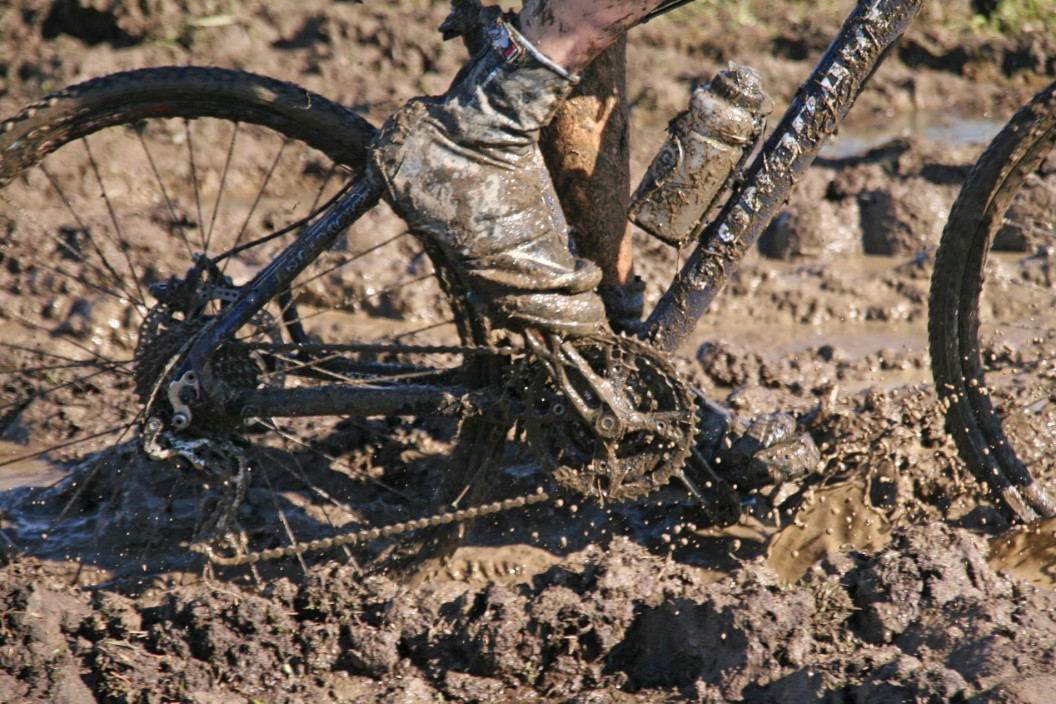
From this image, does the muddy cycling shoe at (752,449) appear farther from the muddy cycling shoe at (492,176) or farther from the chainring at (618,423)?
the muddy cycling shoe at (492,176)

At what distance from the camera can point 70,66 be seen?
19.1 ft

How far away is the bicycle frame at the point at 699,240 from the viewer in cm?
269

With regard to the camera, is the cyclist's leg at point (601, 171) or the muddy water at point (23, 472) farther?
the muddy water at point (23, 472)

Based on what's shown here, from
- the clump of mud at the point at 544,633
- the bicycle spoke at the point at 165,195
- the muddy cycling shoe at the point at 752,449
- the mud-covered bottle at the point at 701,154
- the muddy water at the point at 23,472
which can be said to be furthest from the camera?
the muddy water at the point at 23,472

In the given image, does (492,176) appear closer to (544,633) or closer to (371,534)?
(371,534)

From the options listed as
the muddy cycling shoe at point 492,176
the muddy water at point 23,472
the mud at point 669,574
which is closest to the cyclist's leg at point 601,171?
the muddy cycling shoe at point 492,176

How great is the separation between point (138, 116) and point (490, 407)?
4.14 ft

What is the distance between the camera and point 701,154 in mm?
2670

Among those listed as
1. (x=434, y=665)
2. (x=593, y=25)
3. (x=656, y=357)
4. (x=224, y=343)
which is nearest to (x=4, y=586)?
(x=224, y=343)

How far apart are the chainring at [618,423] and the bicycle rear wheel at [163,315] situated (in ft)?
1.10

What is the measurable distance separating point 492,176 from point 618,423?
0.75 meters

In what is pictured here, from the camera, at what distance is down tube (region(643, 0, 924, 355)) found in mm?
2715

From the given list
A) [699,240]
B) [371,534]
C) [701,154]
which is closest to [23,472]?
[371,534]

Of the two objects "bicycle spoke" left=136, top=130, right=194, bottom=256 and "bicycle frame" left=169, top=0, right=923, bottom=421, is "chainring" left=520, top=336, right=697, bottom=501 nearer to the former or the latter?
"bicycle frame" left=169, top=0, right=923, bottom=421
